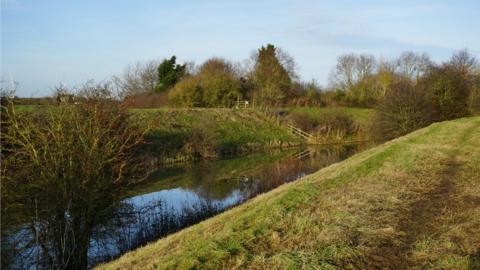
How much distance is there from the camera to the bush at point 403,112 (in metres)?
31.9

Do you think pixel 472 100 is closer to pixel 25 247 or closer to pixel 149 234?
pixel 149 234

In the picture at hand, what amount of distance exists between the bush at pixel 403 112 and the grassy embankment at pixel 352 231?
21.5 meters

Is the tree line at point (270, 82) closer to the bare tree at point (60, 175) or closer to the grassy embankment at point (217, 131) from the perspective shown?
the grassy embankment at point (217, 131)

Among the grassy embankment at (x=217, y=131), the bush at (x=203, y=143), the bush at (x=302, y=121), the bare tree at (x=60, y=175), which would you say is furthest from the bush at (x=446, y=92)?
the bare tree at (x=60, y=175)

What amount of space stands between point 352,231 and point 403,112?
90.2 feet

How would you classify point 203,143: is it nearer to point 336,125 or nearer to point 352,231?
point 336,125

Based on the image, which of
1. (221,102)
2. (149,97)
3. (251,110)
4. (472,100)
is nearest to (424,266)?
(472,100)

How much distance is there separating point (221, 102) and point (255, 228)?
42.3 m

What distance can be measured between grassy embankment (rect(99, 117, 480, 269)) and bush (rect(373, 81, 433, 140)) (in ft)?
70.4

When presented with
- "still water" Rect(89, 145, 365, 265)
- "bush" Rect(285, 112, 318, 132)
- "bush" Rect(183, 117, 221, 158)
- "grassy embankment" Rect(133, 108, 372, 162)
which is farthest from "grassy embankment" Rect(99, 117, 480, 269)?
"bush" Rect(285, 112, 318, 132)

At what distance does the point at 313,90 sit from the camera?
61.4m

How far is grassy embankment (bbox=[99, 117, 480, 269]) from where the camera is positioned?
5836 millimetres

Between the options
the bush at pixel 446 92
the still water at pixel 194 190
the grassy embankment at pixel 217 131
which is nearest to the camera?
the still water at pixel 194 190

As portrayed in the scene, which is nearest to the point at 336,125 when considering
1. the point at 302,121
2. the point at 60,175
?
the point at 302,121
